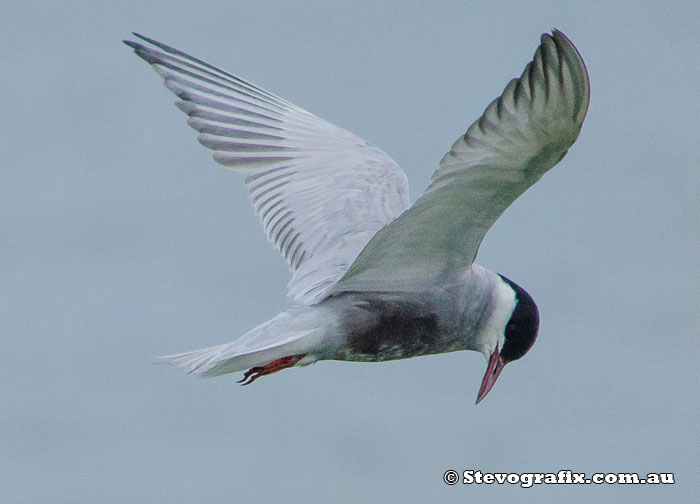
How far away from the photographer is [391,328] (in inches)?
194

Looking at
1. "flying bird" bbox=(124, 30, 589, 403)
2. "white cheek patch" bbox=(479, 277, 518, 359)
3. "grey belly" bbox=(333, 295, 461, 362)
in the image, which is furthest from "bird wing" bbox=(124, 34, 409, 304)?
"white cheek patch" bbox=(479, 277, 518, 359)

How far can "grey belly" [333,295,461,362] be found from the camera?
4891 mm

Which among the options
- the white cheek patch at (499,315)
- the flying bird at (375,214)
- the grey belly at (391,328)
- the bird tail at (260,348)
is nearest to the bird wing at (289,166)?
the flying bird at (375,214)

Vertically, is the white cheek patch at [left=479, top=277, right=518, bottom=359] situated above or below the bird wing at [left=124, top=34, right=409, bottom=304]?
below

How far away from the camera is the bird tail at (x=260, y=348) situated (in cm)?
452

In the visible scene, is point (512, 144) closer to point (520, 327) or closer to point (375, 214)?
point (520, 327)

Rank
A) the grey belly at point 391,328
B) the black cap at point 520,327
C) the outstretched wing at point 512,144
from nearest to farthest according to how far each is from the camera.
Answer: the outstretched wing at point 512,144
the grey belly at point 391,328
the black cap at point 520,327

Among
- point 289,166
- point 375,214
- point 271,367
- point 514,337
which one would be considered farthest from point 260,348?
point 289,166

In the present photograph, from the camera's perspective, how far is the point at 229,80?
19.4 feet

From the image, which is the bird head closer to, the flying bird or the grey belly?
the flying bird

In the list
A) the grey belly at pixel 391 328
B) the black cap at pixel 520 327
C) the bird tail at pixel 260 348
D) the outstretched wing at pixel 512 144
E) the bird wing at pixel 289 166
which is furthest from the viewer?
the bird wing at pixel 289 166

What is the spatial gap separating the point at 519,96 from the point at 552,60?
145mm

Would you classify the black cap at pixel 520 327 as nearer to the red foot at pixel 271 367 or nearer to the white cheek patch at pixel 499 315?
the white cheek patch at pixel 499 315

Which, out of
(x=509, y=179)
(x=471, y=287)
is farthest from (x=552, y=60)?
(x=471, y=287)
